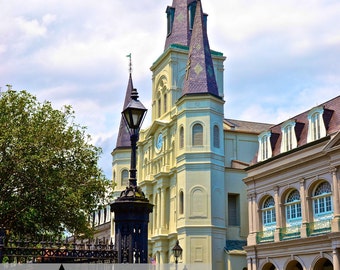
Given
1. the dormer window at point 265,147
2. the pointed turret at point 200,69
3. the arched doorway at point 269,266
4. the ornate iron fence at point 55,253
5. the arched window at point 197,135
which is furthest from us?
the pointed turret at point 200,69

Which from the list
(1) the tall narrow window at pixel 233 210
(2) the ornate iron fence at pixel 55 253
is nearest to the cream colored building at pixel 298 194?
(1) the tall narrow window at pixel 233 210

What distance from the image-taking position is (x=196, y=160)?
4800 cm

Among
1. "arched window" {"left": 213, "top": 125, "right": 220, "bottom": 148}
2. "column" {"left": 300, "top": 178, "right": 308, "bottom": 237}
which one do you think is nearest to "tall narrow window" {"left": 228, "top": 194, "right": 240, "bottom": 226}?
"arched window" {"left": 213, "top": 125, "right": 220, "bottom": 148}

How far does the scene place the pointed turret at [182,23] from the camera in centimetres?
5722

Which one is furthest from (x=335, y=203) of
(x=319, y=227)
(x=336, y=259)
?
(x=336, y=259)

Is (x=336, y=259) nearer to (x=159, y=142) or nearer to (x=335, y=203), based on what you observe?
(x=335, y=203)

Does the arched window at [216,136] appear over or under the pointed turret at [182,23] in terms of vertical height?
under

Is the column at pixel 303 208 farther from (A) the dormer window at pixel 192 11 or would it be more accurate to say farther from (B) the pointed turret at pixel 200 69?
(A) the dormer window at pixel 192 11

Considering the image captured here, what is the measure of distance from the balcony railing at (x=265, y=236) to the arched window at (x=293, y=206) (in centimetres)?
196

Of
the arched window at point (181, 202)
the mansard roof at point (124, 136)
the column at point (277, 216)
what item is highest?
the mansard roof at point (124, 136)

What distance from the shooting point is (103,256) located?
31.8 ft

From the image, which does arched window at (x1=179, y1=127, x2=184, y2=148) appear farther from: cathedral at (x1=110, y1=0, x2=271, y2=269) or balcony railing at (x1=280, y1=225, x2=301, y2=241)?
balcony railing at (x1=280, y1=225, x2=301, y2=241)

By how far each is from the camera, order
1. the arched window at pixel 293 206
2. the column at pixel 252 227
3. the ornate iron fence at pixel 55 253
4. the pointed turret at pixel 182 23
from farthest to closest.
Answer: the pointed turret at pixel 182 23 → the column at pixel 252 227 → the arched window at pixel 293 206 → the ornate iron fence at pixel 55 253

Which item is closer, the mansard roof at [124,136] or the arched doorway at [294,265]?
the arched doorway at [294,265]
